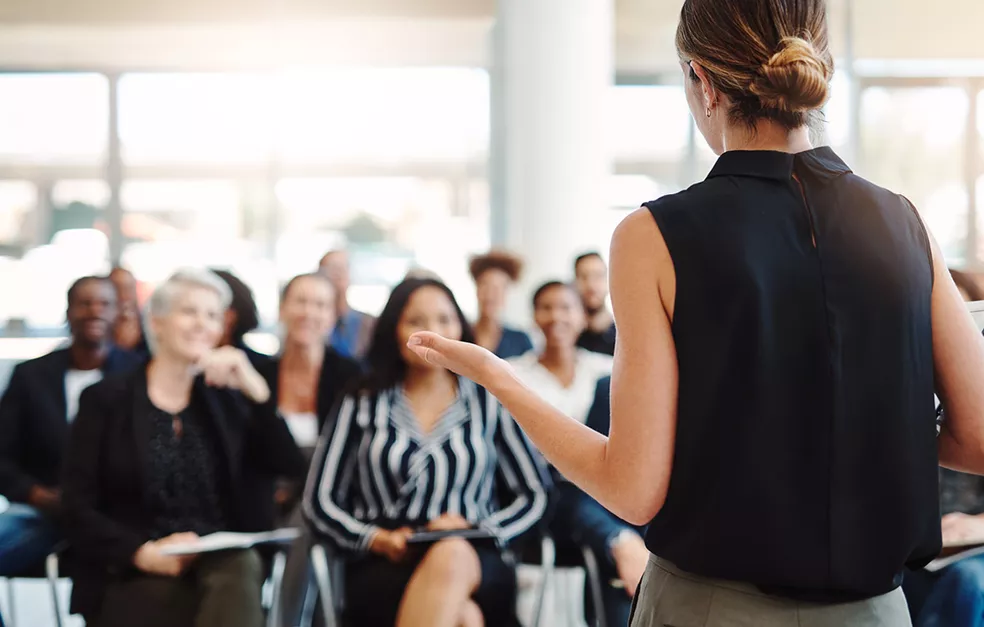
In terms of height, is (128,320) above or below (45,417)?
above

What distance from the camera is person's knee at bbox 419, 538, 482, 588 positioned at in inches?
105

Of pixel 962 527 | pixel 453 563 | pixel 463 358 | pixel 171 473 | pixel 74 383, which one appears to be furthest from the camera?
pixel 74 383

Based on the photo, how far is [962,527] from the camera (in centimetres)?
246

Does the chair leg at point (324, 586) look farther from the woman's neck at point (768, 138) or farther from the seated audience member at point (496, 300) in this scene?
the woman's neck at point (768, 138)

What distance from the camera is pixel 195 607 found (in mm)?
2703

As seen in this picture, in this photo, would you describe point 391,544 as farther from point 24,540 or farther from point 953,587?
point 953,587

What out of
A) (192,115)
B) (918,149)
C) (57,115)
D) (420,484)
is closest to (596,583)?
(420,484)

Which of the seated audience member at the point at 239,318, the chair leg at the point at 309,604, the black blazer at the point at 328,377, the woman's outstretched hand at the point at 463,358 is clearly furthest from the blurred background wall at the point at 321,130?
the woman's outstretched hand at the point at 463,358

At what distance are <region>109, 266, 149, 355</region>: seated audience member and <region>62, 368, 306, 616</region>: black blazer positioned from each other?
1268 mm


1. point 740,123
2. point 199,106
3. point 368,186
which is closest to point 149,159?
point 199,106

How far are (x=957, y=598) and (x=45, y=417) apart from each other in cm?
278

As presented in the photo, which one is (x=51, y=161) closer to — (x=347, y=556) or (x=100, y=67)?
(x=100, y=67)

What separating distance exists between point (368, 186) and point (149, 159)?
180 cm

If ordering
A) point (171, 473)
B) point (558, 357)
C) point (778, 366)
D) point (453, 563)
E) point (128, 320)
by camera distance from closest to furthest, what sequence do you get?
point (778, 366), point (453, 563), point (171, 473), point (558, 357), point (128, 320)
